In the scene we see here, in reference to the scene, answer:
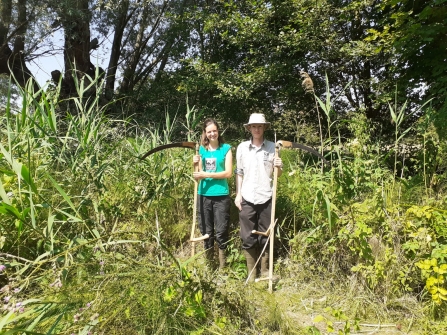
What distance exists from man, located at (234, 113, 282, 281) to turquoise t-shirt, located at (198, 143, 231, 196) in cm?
15

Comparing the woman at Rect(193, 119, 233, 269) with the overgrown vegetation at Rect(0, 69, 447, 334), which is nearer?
the overgrown vegetation at Rect(0, 69, 447, 334)

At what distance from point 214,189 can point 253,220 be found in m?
0.43

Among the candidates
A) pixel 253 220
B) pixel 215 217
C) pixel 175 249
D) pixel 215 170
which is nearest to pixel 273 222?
pixel 253 220

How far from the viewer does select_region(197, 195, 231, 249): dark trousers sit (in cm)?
310

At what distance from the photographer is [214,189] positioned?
309cm

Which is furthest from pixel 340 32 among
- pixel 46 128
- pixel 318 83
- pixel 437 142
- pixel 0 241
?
pixel 0 241

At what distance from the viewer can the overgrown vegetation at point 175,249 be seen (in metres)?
1.86

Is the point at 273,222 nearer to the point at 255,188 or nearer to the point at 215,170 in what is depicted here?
the point at 255,188

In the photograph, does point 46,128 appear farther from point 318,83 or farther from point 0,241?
point 318,83

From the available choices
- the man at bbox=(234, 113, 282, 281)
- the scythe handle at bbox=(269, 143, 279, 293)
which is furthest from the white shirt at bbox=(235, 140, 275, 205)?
the scythe handle at bbox=(269, 143, 279, 293)

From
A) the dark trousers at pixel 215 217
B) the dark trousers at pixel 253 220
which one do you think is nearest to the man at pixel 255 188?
the dark trousers at pixel 253 220

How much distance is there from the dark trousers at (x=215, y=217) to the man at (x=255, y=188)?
5.4 inches

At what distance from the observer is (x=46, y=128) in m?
2.68

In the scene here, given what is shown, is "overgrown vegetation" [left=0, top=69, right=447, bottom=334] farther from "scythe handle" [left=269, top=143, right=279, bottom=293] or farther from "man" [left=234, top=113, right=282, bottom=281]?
"man" [left=234, top=113, right=282, bottom=281]
